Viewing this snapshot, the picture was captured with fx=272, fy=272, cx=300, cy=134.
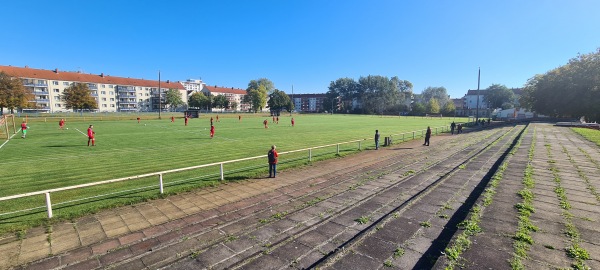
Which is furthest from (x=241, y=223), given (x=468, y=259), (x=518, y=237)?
(x=518, y=237)

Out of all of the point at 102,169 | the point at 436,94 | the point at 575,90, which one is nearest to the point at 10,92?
the point at 102,169

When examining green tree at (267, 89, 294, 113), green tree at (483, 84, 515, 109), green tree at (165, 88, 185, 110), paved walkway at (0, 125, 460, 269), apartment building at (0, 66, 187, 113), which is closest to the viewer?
paved walkway at (0, 125, 460, 269)

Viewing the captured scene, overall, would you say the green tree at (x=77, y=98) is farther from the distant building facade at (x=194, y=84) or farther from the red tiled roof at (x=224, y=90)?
the distant building facade at (x=194, y=84)

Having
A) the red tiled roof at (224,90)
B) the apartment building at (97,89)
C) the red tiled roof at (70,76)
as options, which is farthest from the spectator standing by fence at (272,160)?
the red tiled roof at (224,90)

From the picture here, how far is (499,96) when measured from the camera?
11069 centimetres

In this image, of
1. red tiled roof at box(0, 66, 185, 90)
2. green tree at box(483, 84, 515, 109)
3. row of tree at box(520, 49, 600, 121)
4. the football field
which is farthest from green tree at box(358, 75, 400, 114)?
the football field

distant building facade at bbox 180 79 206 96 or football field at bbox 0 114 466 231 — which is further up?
distant building facade at bbox 180 79 206 96

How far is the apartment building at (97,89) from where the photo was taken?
266 ft

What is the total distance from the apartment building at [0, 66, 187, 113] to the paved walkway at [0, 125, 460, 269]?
272 ft

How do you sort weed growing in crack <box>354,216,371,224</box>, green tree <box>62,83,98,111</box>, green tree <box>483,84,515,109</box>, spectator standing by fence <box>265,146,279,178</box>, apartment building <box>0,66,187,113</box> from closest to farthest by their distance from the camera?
weed growing in crack <box>354,216,371,224</box>
spectator standing by fence <box>265,146,279,178</box>
green tree <box>62,83,98,111</box>
apartment building <box>0,66,187,113</box>
green tree <box>483,84,515,109</box>

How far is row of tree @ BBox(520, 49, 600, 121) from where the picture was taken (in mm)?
36969

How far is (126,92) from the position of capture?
104938mm

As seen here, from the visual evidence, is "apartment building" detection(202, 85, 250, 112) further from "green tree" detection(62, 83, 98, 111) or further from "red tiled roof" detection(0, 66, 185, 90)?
"green tree" detection(62, 83, 98, 111)

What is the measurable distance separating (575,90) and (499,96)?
83.0 meters
